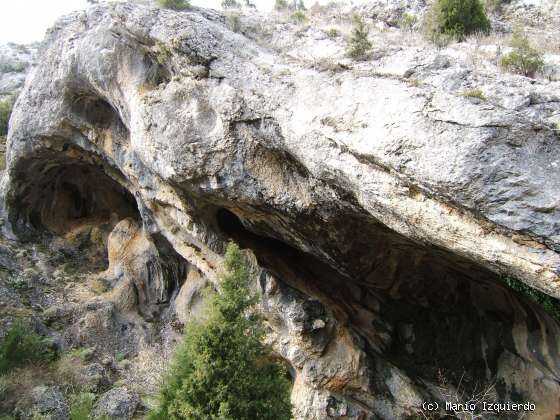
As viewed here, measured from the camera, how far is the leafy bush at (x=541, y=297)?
33.6 ft

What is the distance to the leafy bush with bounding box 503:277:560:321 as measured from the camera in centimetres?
1023

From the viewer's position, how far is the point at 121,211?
65.0 feet

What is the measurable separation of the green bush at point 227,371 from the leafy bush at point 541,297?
590 centimetres

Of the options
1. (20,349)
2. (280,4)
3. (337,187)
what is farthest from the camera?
(280,4)

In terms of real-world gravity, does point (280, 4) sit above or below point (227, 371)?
above

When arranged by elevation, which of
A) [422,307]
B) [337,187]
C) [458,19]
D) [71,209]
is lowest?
[422,307]

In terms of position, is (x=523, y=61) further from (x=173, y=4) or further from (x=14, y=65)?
(x=14, y=65)

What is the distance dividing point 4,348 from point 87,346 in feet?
7.98

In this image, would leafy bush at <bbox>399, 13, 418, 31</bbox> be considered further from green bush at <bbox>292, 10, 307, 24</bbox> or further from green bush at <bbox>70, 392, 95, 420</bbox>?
green bush at <bbox>70, 392, 95, 420</bbox>

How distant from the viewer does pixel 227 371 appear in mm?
7973

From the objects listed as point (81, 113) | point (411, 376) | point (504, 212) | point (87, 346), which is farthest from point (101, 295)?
point (504, 212)

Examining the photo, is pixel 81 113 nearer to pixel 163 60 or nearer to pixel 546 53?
pixel 163 60

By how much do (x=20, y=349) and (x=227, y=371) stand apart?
23.6 feet

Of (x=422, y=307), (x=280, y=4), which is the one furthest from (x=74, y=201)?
(x=422, y=307)
